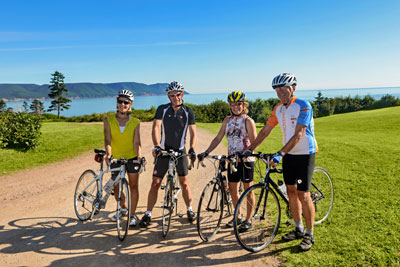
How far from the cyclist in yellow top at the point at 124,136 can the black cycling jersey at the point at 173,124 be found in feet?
1.75

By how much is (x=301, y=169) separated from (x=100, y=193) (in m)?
3.80

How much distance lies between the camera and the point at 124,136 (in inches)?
205

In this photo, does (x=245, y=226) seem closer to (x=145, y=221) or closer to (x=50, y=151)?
(x=145, y=221)

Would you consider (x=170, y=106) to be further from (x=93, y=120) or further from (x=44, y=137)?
(x=93, y=120)

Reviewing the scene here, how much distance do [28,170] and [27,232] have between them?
246 inches

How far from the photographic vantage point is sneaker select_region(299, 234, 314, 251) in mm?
4370

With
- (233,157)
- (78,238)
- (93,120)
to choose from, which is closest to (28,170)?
(78,238)

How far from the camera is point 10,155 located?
11.7m

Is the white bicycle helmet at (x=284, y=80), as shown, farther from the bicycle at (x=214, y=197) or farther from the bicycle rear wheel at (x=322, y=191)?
the bicycle rear wheel at (x=322, y=191)

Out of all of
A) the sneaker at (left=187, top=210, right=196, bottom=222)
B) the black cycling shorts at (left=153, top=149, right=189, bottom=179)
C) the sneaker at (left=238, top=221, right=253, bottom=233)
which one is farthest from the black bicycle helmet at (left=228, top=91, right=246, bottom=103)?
the sneaker at (left=187, top=210, right=196, bottom=222)

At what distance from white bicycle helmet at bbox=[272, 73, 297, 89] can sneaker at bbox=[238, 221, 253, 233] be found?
2.65m

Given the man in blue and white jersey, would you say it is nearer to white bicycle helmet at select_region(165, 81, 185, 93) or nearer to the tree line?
white bicycle helmet at select_region(165, 81, 185, 93)

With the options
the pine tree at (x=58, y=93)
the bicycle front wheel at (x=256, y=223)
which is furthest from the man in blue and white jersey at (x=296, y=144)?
the pine tree at (x=58, y=93)

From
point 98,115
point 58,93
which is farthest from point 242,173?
point 58,93
